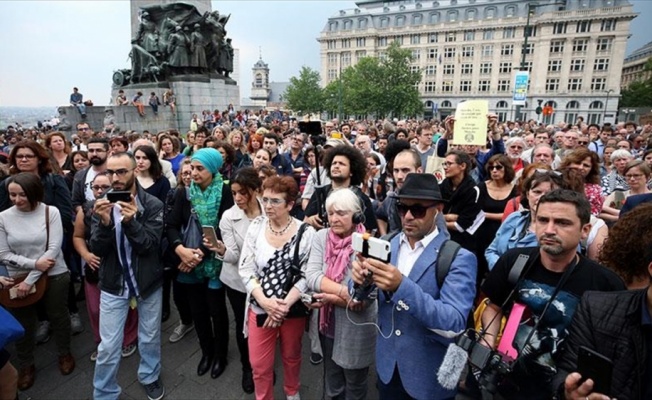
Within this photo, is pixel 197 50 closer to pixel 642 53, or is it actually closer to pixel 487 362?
pixel 487 362

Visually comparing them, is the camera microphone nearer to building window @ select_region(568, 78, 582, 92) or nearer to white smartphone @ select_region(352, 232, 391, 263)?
white smartphone @ select_region(352, 232, 391, 263)

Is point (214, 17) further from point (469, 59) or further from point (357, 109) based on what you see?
point (469, 59)

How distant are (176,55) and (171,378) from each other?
18157mm

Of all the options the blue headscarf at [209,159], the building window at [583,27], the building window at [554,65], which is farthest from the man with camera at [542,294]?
the building window at [583,27]

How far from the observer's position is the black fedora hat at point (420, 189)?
2.09m

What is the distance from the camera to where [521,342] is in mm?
2061

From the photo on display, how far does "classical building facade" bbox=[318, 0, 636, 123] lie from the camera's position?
59.0 metres

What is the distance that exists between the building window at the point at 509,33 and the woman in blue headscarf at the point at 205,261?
7784 centimetres

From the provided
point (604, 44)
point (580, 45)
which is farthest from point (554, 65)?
point (604, 44)

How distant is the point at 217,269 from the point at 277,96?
12695 centimetres

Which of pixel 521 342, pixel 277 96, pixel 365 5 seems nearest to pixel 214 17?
pixel 521 342

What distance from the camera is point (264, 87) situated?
422 feet

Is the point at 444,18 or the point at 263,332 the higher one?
the point at 444,18

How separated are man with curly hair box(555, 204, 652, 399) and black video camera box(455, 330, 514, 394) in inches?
10.9
